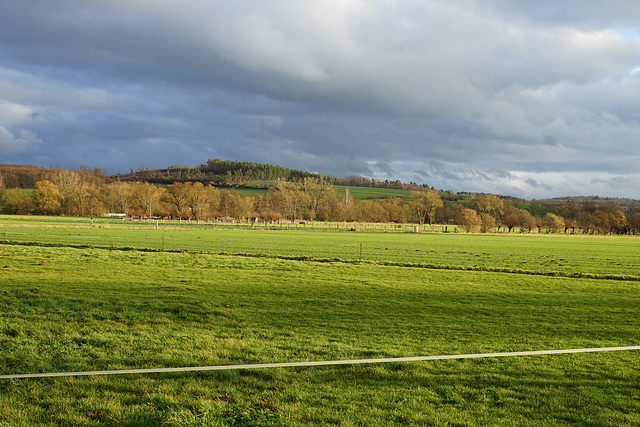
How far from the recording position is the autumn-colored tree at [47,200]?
5192 inches

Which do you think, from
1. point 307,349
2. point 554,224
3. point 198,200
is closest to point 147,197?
point 198,200

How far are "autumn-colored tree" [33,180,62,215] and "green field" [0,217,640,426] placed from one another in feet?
429

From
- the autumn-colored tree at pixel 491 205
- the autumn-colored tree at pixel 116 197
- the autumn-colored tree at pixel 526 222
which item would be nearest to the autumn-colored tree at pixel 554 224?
the autumn-colored tree at pixel 526 222

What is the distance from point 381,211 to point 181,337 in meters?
149

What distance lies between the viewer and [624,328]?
39.3ft

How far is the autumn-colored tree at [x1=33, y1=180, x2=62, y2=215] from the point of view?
5192 inches

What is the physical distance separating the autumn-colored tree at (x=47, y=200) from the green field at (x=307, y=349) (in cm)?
13086

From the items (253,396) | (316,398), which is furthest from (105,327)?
(316,398)

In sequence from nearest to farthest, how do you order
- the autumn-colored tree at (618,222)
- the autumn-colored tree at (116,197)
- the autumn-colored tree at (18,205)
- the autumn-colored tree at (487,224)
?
the autumn-colored tree at (487,224) → the autumn-colored tree at (18,205) → the autumn-colored tree at (618,222) → the autumn-colored tree at (116,197)

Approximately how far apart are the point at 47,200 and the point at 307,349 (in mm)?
149647

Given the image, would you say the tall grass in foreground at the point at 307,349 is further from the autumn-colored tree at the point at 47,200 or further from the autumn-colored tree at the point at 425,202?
the autumn-colored tree at the point at 47,200

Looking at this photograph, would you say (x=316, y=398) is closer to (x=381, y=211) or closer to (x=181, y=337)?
(x=181, y=337)

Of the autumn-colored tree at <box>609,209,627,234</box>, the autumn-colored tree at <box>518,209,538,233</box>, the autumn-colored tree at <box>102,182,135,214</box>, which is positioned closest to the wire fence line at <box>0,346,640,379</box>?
the autumn-colored tree at <box>518,209,538,233</box>

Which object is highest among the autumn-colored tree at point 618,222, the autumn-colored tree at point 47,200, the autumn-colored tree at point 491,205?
the autumn-colored tree at point 491,205
